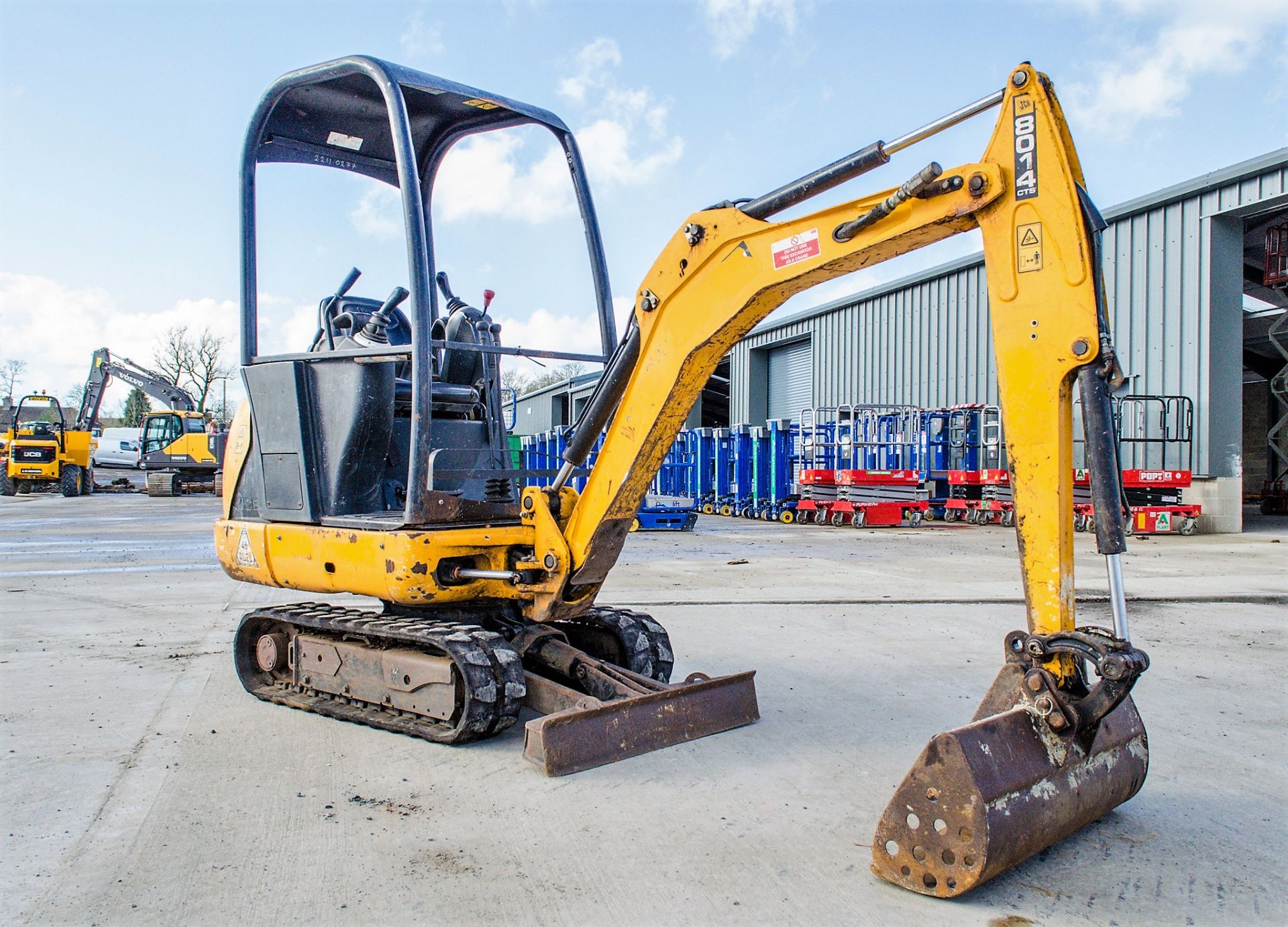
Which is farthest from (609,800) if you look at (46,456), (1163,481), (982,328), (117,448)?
(117,448)

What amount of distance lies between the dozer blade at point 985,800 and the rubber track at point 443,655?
6.30ft

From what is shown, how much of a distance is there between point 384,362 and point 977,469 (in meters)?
18.6

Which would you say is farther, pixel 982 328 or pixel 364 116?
pixel 982 328

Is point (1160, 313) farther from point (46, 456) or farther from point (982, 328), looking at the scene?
point (46, 456)

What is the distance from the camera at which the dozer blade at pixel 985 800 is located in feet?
9.59

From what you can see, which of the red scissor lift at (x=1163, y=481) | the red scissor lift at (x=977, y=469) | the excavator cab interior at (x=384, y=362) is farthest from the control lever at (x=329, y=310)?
the red scissor lift at (x=977, y=469)

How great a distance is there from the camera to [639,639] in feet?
17.1

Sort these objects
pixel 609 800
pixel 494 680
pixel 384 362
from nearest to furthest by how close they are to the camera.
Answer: pixel 609 800 → pixel 494 680 → pixel 384 362

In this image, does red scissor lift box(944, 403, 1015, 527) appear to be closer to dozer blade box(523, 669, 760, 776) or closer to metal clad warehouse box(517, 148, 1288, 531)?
metal clad warehouse box(517, 148, 1288, 531)

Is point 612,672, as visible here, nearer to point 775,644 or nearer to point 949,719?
point 949,719

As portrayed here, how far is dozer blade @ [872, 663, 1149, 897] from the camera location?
2.92 m

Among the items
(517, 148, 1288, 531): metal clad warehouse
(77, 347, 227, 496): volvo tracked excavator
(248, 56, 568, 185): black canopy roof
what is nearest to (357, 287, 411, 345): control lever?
(248, 56, 568, 185): black canopy roof

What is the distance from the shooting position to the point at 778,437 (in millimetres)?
20656

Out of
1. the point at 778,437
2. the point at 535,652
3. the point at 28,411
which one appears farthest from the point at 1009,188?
the point at 28,411
